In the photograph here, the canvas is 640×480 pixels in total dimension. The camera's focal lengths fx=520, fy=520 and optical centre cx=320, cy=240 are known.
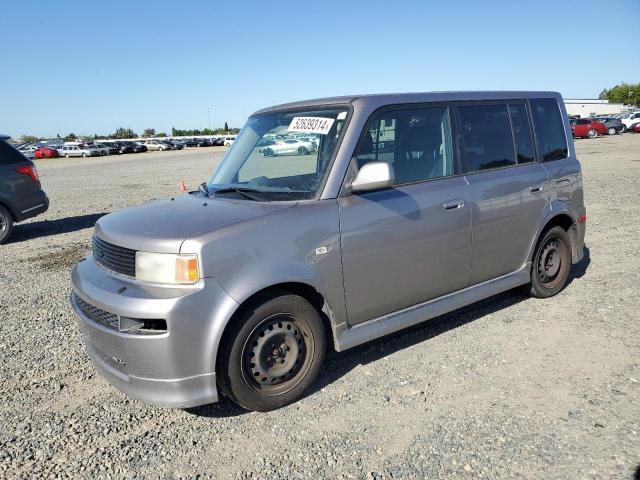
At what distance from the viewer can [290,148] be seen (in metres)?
4.07

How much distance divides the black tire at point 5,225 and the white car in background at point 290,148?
7223mm

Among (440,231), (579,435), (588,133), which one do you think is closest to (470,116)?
(440,231)

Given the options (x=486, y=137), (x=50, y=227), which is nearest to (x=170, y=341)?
(x=486, y=137)

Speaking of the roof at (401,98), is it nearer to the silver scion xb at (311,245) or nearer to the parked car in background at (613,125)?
the silver scion xb at (311,245)

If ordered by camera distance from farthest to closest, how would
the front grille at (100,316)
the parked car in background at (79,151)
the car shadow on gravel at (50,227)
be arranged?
1. the parked car in background at (79,151)
2. the car shadow on gravel at (50,227)
3. the front grille at (100,316)

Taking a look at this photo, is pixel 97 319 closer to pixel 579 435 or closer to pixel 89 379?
pixel 89 379

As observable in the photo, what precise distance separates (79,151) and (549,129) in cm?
5541

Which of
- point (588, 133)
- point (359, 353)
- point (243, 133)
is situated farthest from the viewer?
point (588, 133)

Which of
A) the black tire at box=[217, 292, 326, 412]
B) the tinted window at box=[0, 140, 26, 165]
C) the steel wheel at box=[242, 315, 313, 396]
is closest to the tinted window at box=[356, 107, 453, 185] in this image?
the black tire at box=[217, 292, 326, 412]

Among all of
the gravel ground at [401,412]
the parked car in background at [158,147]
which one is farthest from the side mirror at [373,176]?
the parked car in background at [158,147]

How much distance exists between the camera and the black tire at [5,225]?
30.5 feet

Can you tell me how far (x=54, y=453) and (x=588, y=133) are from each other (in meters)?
43.5

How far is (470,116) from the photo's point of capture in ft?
14.6

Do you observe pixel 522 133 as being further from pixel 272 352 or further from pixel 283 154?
pixel 272 352
